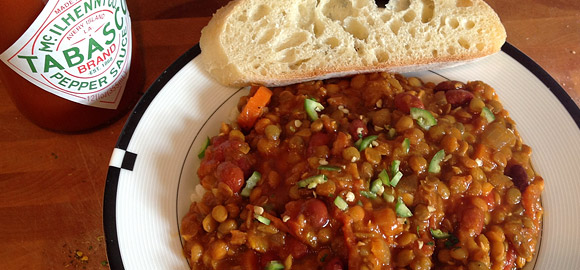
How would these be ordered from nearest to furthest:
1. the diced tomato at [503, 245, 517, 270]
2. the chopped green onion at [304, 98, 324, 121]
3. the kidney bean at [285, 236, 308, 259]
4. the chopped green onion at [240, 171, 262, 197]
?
1. the kidney bean at [285, 236, 308, 259]
2. the diced tomato at [503, 245, 517, 270]
3. the chopped green onion at [240, 171, 262, 197]
4. the chopped green onion at [304, 98, 324, 121]

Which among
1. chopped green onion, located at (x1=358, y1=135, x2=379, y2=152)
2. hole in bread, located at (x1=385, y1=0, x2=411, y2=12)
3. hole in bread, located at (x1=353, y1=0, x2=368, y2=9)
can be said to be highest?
hole in bread, located at (x1=353, y1=0, x2=368, y2=9)

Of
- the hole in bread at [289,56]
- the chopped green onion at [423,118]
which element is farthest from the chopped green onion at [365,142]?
the hole in bread at [289,56]

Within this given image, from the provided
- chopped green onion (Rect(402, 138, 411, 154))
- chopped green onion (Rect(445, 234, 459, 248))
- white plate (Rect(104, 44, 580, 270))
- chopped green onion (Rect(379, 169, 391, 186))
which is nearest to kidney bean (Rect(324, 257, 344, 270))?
chopped green onion (Rect(379, 169, 391, 186))

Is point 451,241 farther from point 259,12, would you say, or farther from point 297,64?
point 259,12

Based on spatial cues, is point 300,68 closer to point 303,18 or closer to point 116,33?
point 303,18

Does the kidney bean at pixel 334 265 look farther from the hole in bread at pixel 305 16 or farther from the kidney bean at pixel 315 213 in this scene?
the hole in bread at pixel 305 16

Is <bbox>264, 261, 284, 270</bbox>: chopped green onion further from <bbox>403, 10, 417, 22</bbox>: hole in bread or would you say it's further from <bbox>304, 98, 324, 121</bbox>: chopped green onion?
<bbox>403, 10, 417, 22</bbox>: hole in bread

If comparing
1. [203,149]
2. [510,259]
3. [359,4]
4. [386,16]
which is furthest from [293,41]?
[510,259]
